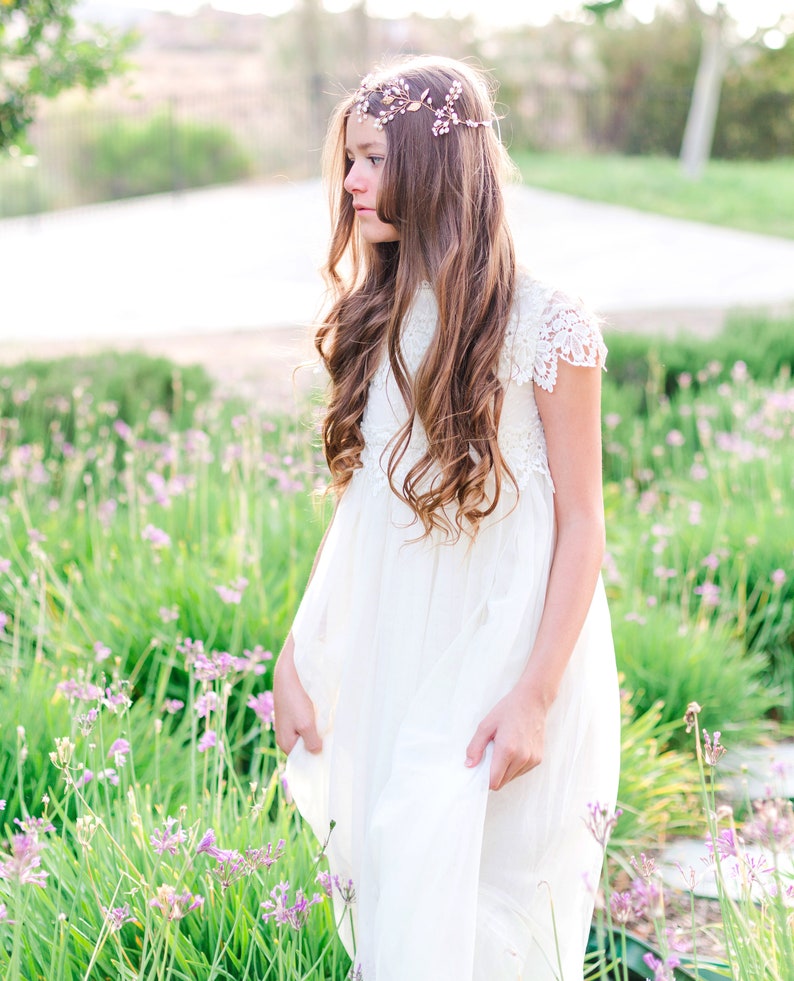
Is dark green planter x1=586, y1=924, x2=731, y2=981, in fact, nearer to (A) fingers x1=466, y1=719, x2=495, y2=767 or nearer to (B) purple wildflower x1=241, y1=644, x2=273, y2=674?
(A) fingers x1=466, y1=719, x2=495, y2=767

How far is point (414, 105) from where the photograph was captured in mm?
1901

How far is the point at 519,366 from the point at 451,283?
7.1 inches

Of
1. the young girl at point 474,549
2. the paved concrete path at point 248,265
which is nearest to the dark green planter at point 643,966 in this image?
the young girl at point 474,549

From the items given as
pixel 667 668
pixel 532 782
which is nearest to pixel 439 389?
pixel 532 782

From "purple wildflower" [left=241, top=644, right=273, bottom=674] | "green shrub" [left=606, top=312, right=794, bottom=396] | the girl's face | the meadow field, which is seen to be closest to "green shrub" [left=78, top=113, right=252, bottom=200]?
"green shrub" [left=606, top=312, right=794, bottom=396]

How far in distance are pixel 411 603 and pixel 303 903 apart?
1.80ft

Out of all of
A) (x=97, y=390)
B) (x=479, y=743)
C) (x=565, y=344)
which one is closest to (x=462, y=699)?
(x=479, y=743)

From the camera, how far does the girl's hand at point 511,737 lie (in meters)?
1.70

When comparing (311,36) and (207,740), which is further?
(311,36)

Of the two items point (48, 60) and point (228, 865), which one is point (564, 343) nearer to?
point (228, 865)

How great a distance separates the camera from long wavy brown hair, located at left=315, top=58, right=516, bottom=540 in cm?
186

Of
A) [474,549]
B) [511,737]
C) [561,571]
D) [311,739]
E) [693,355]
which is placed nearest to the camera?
[511,737]

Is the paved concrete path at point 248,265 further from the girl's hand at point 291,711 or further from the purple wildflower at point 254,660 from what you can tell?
the girl's hand at point 291,711

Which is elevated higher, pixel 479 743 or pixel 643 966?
pixel 479 743
